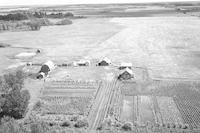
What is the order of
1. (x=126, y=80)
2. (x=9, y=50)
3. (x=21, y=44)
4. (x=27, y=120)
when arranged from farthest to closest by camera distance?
(x=21, y=44), (x=9, y=50), (x=126, y=80), (x=27, y=120)

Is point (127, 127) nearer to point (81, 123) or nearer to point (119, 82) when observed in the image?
point (81, 123)

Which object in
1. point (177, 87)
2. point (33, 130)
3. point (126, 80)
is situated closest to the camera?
point (33, 130)

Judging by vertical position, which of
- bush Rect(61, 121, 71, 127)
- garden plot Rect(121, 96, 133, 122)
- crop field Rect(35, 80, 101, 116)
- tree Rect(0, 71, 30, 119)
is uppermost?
tree Rect(0, 71, 30, 119)

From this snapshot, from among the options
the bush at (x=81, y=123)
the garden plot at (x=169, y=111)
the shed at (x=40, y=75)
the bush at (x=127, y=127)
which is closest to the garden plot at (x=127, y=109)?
the bush at (x=127, y=127)

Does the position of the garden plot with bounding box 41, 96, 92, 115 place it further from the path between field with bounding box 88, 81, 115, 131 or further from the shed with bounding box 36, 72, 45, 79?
the shed with bounding box 36, 72, 45, 79

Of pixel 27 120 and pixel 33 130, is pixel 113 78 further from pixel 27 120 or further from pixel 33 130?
pixel 33 130

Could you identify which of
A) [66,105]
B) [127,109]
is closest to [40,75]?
[66,105]

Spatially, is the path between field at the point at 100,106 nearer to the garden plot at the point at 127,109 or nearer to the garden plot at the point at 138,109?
the garden plot at the point at 127,109

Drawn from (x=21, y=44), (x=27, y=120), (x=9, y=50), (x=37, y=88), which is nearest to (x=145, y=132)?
(x=27, y=120)

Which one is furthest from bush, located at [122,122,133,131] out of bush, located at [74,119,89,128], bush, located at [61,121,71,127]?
bush, located at [61,121,71,127]
